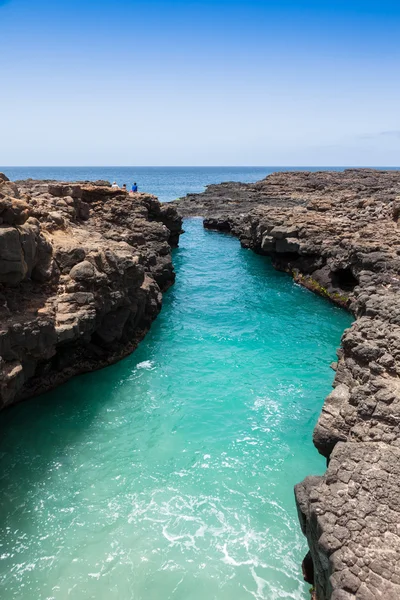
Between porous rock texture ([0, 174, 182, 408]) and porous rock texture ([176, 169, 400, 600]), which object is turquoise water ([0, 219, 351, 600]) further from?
porous rock texture ([176, 169, 400, 600])

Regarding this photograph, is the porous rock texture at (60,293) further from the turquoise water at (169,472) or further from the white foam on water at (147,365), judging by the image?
the turquoise water at (169,472)

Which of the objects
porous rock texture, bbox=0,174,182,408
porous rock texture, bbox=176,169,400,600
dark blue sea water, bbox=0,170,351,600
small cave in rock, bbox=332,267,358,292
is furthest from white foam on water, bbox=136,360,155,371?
small cave in rock, bbox=332,267,358,292

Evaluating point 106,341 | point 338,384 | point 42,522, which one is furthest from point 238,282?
point 42,522

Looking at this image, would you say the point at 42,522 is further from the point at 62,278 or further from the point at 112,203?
the point at 112,203

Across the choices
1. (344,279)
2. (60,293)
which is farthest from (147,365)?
(344,279)

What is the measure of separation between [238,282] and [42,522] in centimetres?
2857

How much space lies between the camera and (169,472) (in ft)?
48.3

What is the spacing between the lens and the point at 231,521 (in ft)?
41.8

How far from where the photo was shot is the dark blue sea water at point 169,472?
1109cm

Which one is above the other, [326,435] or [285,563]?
[326,435]

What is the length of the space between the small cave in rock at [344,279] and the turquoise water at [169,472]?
26.6 feet

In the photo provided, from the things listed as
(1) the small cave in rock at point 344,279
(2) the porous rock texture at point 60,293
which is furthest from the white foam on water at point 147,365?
(1) the small cave in rock at point 344,279

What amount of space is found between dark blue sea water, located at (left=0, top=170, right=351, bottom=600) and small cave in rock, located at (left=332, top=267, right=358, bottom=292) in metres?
8.20

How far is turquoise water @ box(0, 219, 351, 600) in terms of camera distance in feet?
36.4
